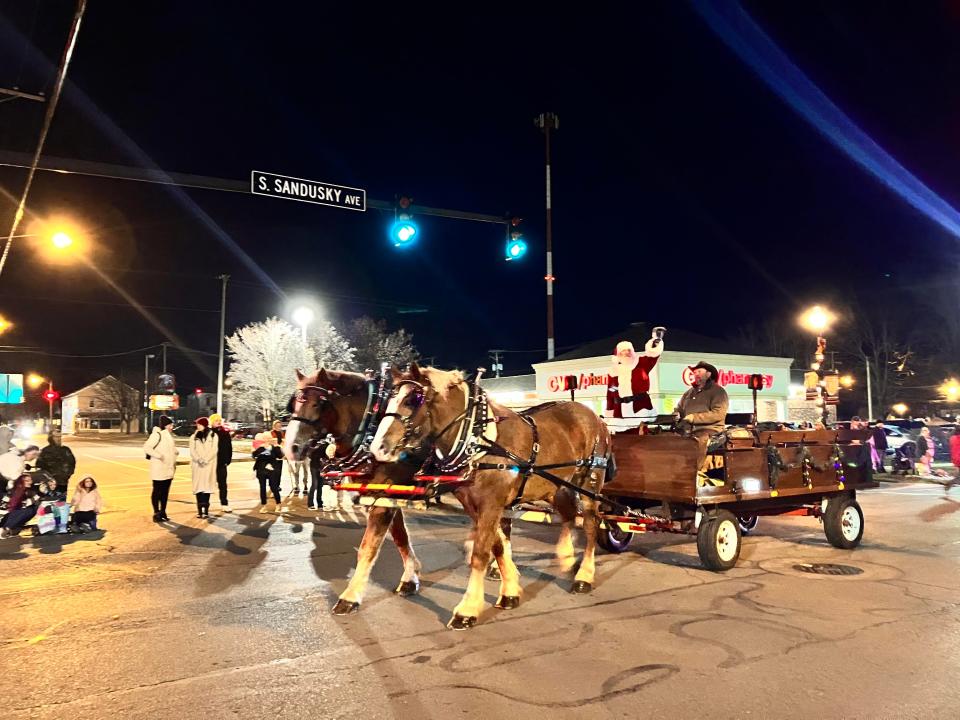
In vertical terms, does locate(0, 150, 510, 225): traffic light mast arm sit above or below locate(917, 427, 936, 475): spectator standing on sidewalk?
above

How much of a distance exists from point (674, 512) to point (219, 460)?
910 centimetres

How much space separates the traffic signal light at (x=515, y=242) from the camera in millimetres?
13195

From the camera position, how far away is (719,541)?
8.12 meters

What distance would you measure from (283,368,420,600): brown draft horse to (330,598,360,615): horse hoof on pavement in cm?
50

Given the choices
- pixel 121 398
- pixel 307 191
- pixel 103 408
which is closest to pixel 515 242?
pixel 307 191

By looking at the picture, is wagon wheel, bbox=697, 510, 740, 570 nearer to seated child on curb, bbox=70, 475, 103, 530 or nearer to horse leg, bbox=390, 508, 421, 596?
horse leg, bbox=390, 508, 421, 596

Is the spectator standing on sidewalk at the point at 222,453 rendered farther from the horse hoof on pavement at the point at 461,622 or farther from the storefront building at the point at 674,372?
the storefront building at the point at 674,372

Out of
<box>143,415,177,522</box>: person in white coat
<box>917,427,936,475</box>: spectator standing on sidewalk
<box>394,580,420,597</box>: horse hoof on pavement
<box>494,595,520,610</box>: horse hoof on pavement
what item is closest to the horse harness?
<box>494,595,520,610</box>: horse hoof on pavement

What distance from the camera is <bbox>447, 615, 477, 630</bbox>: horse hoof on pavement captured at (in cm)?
587

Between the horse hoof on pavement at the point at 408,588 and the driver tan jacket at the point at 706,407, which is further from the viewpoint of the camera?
the driver tan jacket at the point at 706,407

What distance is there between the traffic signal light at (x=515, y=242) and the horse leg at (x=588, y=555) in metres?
6.52

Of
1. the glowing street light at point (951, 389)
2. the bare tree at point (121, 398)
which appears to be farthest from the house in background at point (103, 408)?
the glowing street light at point (951, 389)

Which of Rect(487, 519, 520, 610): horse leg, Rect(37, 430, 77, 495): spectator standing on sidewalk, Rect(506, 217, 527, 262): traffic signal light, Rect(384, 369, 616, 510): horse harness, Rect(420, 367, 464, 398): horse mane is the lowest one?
Rect(487, 519, 520, 610): horse leg

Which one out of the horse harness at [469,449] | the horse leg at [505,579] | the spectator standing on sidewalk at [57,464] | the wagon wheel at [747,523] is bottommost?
the wagon wheel at [747,523]
